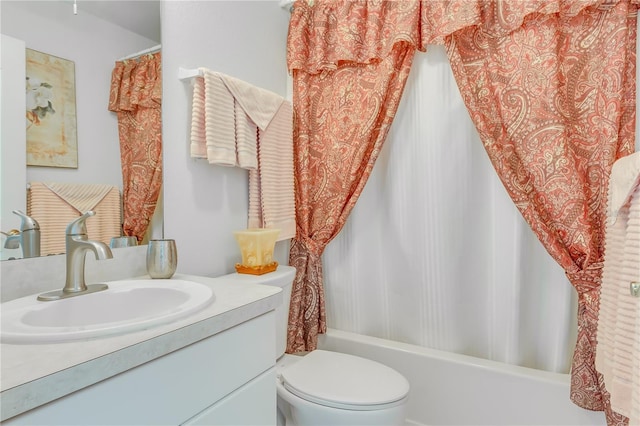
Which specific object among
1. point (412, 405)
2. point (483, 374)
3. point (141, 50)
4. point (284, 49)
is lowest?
point (412, 405)

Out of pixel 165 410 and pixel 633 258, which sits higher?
pixel 633 258

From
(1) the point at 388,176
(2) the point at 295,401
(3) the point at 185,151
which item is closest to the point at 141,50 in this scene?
(3) the point at 185,151

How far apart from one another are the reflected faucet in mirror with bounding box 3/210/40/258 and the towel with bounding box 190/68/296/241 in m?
0.58

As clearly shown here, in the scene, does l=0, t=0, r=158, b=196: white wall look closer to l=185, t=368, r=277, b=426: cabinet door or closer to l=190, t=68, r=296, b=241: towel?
l=190, t=68, r=296, b=241: towel

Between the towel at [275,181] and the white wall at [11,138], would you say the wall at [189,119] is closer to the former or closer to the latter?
the towel at [275,181]

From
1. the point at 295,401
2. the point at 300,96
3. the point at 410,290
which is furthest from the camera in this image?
the point at 300,96

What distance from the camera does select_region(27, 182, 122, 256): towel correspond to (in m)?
1.04

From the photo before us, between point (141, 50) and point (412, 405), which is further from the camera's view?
point (412, 405)

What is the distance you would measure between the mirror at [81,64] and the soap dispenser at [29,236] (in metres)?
0.01

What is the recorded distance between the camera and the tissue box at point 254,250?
5.14 ft

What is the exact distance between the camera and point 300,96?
1945mm

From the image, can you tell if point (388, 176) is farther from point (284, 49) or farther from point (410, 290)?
point (284, 49)

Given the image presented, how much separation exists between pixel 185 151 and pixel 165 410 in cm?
99

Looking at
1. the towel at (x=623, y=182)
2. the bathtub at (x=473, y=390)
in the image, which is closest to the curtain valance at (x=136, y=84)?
the bathtub at (x=473, y=390)
